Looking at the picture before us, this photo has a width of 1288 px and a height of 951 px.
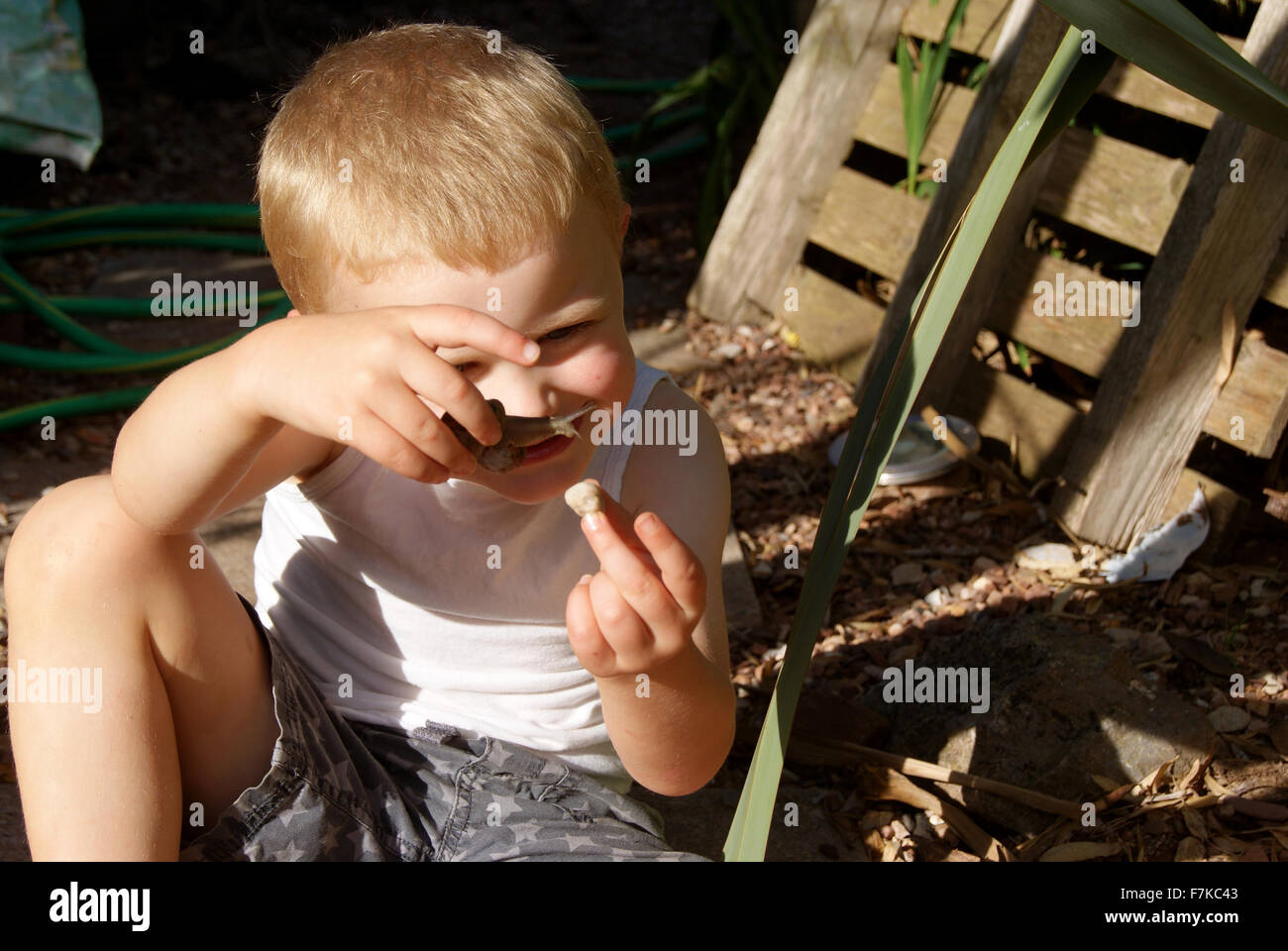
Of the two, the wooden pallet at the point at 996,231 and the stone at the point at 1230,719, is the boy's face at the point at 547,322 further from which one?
the wooden pallet at the point at 996,231

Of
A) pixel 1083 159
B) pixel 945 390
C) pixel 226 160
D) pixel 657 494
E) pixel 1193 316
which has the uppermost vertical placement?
pixel 1083 159

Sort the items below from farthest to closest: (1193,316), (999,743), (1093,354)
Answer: (1093,354) < (1193,316) < (999,743)

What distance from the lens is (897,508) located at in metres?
2.41

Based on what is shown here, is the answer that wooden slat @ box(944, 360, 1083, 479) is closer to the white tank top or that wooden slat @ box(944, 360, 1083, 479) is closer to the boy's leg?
the white tank top

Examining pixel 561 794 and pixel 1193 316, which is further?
pixel 1193 316

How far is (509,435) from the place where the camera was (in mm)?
1021

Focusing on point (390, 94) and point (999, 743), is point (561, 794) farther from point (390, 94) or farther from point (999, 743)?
point (390, 94)

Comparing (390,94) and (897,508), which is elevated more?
(390,94)

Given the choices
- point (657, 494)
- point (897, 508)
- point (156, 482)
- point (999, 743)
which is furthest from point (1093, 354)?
point (156, 482)

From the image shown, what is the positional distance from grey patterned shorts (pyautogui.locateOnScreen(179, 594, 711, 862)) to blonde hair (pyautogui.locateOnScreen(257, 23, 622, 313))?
41 centimetres

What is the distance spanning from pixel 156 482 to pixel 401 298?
275 mm

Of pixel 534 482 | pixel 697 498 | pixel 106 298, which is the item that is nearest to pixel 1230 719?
pixel 697 498

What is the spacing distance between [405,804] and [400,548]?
0.29 m

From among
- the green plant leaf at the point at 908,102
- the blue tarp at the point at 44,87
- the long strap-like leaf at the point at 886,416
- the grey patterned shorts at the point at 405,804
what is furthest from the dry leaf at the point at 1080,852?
the blue tarp at the point at 44,87
